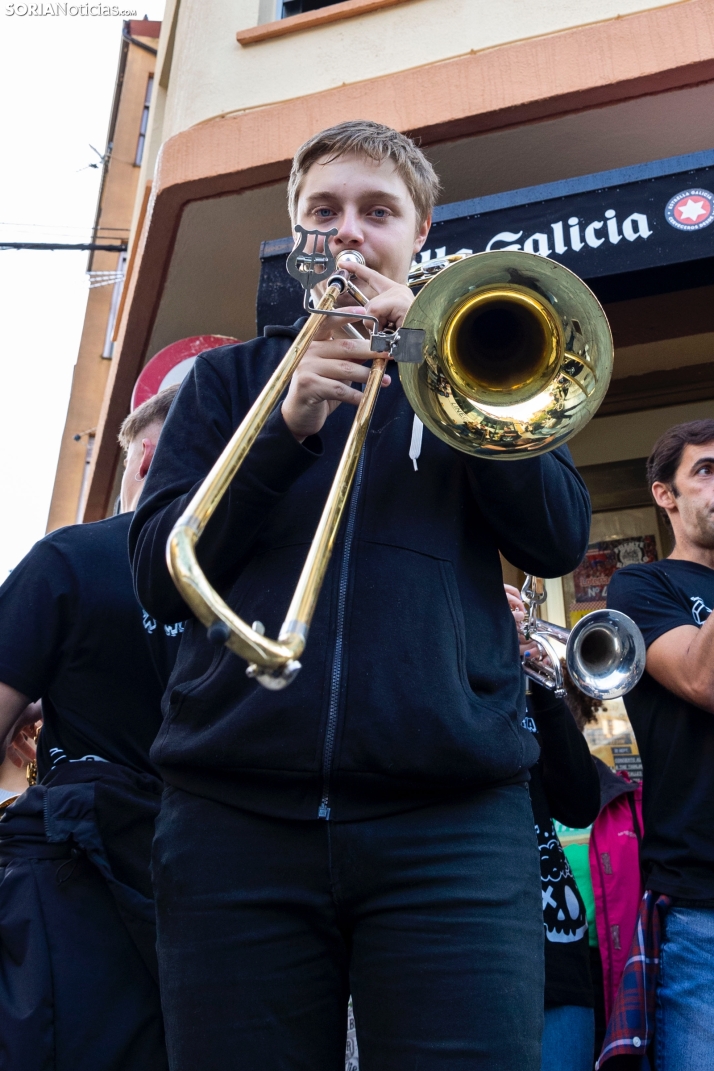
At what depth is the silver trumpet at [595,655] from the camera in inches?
108

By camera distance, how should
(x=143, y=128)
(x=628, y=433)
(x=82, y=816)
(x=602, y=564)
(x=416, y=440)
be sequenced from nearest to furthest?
(x=416, y=440) → (x=82, y=816) → (x=602, y=564) → (x=628, y=433) → (x=143, y=128)

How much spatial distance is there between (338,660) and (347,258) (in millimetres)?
760

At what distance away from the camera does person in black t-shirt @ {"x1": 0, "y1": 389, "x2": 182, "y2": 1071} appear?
1866 mm

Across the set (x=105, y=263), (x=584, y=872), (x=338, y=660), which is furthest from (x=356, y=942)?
(x=105, y=263)

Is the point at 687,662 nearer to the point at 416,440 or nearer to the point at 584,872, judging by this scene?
the point at 584,872

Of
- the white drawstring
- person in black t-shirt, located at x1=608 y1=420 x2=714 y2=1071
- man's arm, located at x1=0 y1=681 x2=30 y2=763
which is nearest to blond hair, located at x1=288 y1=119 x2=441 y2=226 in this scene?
the white drawstring

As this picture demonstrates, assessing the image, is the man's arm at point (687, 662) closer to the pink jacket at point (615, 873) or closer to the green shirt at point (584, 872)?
the pink jacket at point (615, 873)

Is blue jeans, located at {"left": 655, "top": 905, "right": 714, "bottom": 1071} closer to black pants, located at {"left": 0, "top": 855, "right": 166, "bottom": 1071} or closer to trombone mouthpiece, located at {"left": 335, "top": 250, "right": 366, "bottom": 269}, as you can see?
black pants, located at {"left": 0, "top": 855, "right": 166, "bottom": 1071}

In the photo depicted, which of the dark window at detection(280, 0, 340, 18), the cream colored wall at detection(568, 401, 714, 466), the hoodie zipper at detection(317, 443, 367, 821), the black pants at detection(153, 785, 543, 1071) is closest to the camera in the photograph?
the black pants at detection(153, 785, 543, 1071)

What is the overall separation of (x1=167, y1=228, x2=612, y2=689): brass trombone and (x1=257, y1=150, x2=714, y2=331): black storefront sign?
1.87 m

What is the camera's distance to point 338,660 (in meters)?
1.44

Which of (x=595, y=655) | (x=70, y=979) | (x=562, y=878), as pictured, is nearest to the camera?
(x=70, y=979)

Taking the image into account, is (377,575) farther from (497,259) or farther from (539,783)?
(539,783)

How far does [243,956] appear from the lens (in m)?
1.31
